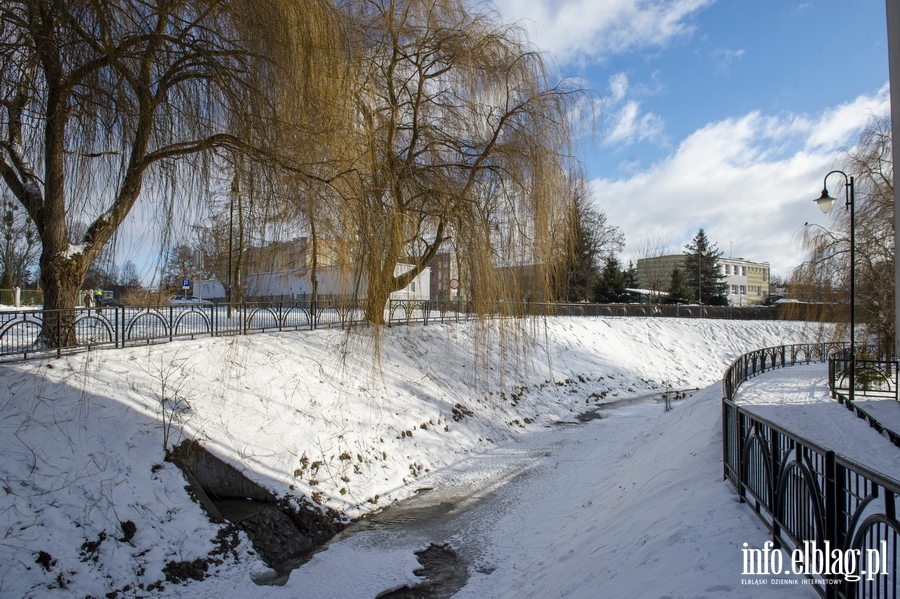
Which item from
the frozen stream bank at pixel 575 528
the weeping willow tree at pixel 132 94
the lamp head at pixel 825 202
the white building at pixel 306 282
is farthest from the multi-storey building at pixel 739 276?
the weeping willow tree at pixel 132 94

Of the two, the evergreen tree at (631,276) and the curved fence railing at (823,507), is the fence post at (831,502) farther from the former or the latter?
the evergreen tree at (631,276)

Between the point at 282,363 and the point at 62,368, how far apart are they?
3.75 meters

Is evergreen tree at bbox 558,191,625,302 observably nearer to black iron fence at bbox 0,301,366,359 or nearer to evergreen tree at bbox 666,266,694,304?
evergreen tree at bbox 666,266,694,304

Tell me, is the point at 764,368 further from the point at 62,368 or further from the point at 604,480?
the point at 62,368

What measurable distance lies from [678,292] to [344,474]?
47.8m

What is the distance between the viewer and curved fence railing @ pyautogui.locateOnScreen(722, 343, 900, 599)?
8.86 ft

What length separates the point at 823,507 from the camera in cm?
325

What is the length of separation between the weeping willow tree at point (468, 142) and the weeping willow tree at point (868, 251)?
16.1 m

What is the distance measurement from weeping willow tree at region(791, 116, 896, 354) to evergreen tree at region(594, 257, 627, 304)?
26.0 metres

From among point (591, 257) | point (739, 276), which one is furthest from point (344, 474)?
point (739, 276)

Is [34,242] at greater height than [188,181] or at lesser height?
lesser

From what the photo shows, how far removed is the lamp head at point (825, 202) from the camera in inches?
627

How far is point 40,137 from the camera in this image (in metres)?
4.29

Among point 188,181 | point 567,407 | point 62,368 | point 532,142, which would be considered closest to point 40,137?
point 188,181
